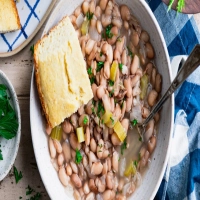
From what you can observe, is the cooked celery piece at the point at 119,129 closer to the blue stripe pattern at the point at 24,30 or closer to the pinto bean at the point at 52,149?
the pinto bean at the point at 52,149

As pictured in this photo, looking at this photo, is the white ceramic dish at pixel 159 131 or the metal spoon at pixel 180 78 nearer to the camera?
the metal spoon at pixel 180 78

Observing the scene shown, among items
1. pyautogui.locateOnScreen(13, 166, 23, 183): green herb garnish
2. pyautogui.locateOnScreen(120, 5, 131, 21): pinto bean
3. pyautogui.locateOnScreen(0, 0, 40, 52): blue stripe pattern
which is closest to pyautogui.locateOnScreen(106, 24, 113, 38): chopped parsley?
pyautogui.locateOnScreen(120, 5, 131, 21): pinto bean

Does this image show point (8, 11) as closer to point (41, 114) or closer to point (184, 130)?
point (41, 114)

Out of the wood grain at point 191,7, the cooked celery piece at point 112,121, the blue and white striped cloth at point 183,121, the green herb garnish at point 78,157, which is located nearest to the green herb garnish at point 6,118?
the green herb garnish at point 78,157

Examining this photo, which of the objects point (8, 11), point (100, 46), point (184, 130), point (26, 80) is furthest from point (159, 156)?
point (8, 11)

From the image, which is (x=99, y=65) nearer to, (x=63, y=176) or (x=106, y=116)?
(x=106, y=116)

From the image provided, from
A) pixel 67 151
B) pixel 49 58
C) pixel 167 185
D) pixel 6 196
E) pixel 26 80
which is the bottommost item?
pixel 6 196
